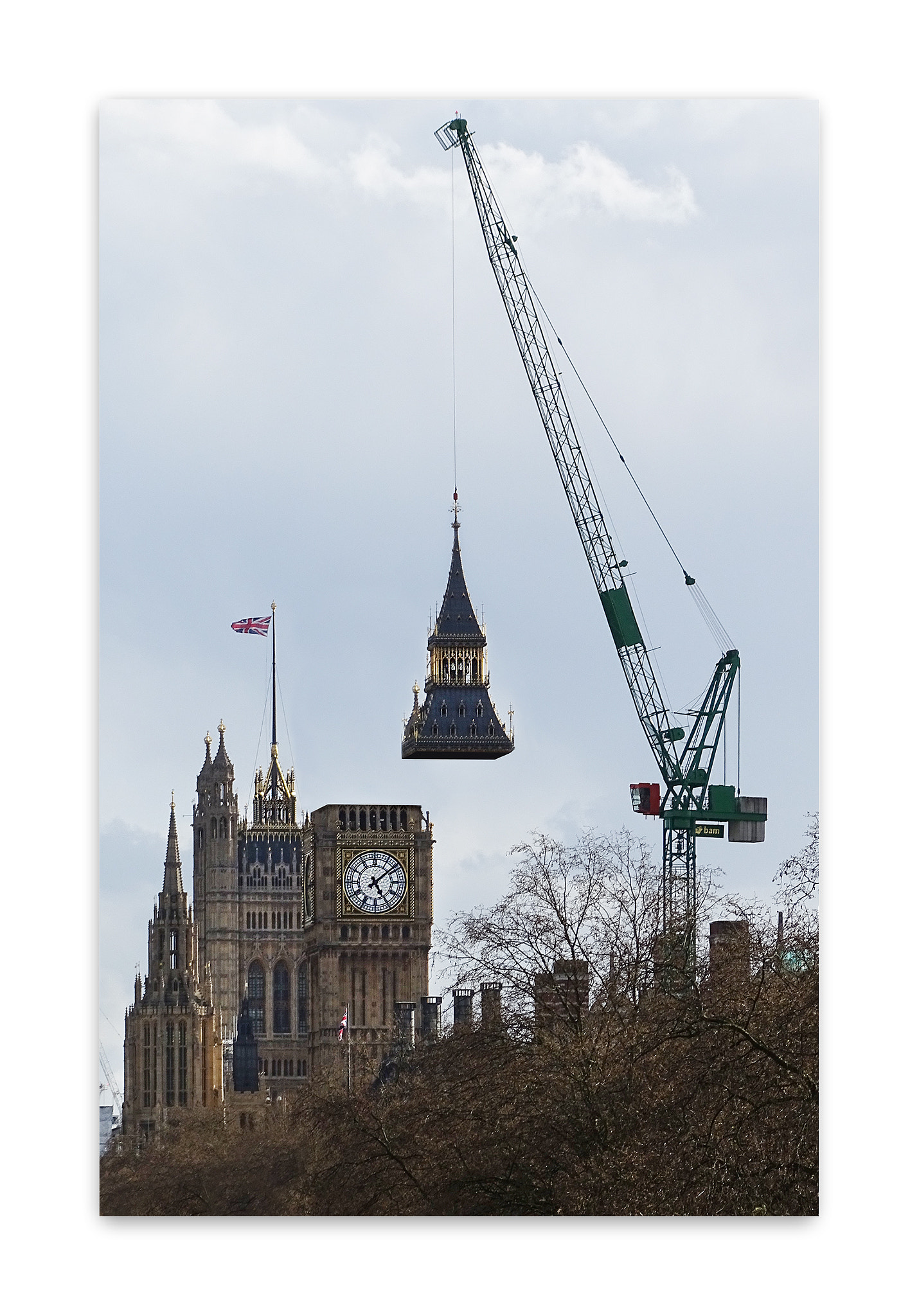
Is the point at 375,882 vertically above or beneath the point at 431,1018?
above

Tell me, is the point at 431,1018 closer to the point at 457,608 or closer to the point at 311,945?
the point at 457,608

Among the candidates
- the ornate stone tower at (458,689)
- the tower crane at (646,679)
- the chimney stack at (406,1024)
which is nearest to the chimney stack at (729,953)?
the tower crane at (646,679)

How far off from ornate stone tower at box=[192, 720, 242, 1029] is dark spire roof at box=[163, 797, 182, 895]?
0.58 m

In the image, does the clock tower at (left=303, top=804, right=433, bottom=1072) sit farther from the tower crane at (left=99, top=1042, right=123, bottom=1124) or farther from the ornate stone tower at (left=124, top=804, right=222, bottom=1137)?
the tower crane at (left=99, top=1042, right=123, bottom=1124)

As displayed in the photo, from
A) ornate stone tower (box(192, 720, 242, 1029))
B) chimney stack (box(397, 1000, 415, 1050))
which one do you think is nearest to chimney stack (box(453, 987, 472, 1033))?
chimney stack (box(397, 1000, 415, 1050))

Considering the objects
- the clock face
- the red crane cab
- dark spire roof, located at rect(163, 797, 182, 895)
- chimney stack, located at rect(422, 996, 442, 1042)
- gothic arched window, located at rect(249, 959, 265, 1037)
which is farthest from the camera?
gothic arched window, located at rect(249, 959, 265, 1037)

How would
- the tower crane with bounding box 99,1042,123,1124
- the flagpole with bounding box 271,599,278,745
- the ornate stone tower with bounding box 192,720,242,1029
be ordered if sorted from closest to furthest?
1. the tower crane with bounding box 99,1042,123,1124
2. the flagpole with bounding box 271,599,278,745
3. the ornate stone tower with bounding box 192,720,242,1029

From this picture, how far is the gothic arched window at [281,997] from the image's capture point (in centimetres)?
4331

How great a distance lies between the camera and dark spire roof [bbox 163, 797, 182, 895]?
25062 mm

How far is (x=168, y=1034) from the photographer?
32344 millimetres

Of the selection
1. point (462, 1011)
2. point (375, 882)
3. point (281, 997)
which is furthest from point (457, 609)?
point (281, 997)

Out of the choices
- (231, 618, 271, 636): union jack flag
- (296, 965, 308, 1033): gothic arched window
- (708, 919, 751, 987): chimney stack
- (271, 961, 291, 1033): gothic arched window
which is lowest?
(271, 961, 291, 1033): gothic arched window

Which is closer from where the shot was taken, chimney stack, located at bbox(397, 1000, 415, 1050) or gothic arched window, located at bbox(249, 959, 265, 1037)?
chimney stack, located at bbox(397, 1000, 415, 1050)

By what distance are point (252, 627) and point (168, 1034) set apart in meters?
9.75
